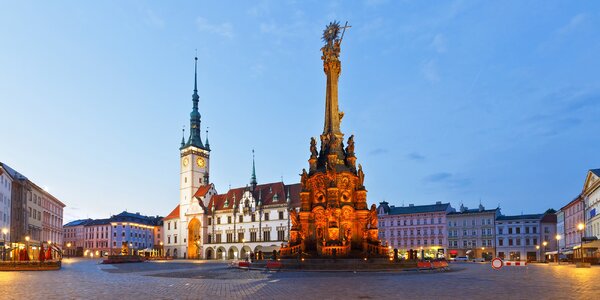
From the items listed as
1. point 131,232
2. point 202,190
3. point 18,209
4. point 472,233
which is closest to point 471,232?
point 472,233

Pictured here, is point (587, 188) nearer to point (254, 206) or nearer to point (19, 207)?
point (254, 206)

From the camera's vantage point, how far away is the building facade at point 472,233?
110 m

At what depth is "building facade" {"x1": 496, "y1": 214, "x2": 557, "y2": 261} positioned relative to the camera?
348 feet

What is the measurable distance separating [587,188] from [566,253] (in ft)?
30.3

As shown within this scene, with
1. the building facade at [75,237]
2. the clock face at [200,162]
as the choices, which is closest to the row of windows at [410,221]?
the clock face at [200,162]

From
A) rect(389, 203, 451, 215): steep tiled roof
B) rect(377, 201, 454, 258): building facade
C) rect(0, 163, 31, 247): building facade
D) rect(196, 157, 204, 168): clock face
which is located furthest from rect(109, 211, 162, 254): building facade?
rect(0, 163, 31, 247): building facade

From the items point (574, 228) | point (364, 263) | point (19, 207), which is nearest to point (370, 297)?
point (364, 263)

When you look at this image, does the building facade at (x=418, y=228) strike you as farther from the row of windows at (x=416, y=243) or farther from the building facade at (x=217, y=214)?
the building facade at (x=217, y=214)

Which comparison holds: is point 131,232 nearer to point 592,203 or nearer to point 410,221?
point 410,221

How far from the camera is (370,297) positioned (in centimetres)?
1611

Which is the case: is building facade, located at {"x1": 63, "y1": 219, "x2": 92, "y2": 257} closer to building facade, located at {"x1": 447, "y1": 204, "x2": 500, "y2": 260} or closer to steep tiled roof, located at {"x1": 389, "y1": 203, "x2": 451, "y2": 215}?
steep tiled roof, located at {"x1": 389, "y1": 203, "x2": 451, "y2": 215}

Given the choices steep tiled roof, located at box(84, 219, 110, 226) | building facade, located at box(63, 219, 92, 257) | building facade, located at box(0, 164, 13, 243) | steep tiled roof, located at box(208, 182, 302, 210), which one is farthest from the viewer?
building facade, located at box(63, 219, 92, 257)

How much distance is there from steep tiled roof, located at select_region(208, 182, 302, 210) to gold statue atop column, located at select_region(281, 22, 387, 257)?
5920 cm

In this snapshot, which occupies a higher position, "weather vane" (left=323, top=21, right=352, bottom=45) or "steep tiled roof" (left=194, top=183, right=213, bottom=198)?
"weather vane" (left=323, top=21, right=352, bottom=45)
